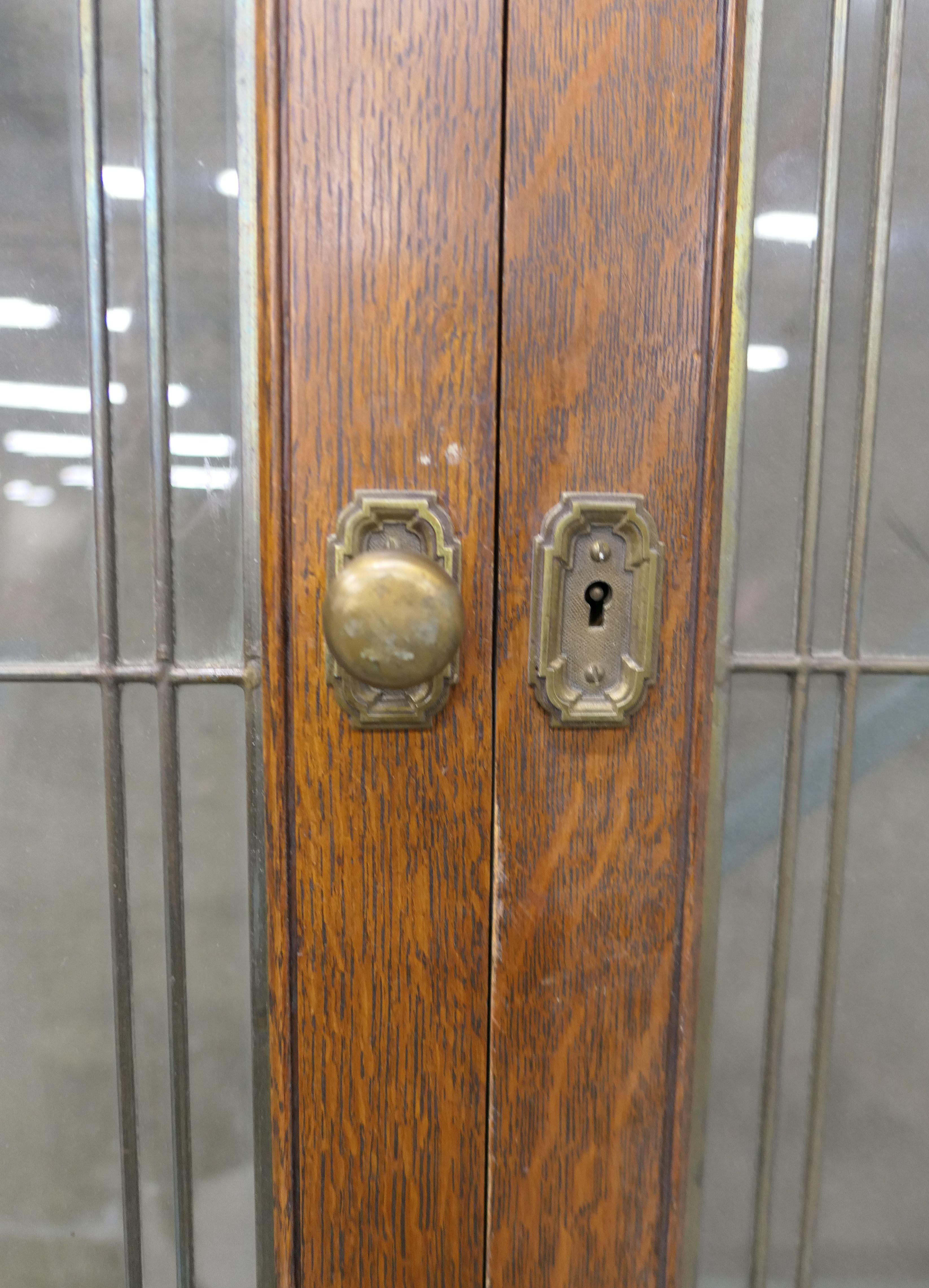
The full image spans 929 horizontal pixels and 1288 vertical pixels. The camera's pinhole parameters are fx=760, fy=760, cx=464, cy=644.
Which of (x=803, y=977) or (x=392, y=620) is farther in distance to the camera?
(x=803, y=977)

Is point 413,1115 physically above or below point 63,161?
below

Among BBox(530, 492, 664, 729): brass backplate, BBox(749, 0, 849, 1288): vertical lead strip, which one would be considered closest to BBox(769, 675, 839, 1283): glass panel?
BBox(749, 0, 849, 1288): vertical lead strip

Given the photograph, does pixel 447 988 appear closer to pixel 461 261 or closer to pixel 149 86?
pixel 461 261

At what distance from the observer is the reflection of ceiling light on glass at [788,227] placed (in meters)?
0.36

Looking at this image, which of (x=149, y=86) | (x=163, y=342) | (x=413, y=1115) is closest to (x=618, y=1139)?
(x=413, y=1115)

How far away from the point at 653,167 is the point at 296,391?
176 mm

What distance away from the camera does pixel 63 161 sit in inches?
13.8

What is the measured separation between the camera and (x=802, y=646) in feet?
1.29

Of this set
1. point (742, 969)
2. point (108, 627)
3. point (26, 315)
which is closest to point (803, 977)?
point (742, 969)

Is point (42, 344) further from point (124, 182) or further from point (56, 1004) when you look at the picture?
point (56, 1004)

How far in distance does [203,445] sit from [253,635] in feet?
0.31

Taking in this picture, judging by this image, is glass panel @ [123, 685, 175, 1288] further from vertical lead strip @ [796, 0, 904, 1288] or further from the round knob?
vertical lead strip @ [796, 0, 904, 1288]

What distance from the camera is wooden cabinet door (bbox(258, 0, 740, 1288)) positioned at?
31 centimetres

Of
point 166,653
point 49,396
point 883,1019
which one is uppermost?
point 49,396
